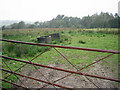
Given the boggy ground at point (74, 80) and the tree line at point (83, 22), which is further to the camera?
the tree line at point (83, 22)

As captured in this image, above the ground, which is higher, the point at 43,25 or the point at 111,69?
the point at 43,25

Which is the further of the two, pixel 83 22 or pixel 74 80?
pixel 83 22

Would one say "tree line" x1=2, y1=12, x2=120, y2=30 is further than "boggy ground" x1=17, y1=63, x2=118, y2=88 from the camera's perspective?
Yes

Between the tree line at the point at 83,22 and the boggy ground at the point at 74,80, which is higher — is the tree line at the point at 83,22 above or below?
above

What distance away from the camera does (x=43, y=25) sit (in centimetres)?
1958

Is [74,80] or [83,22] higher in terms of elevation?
[83,22]

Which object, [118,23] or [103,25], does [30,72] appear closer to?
[118,23]

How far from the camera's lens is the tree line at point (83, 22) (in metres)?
14.9

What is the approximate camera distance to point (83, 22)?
2005cm

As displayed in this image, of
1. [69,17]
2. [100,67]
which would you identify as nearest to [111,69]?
[100,67]

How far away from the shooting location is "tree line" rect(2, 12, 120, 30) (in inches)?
587

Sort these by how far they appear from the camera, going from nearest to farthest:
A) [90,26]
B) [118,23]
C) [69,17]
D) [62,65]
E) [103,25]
Answer: [62,65] < [118,23] < [103,25] < [90,26] < [69,17]

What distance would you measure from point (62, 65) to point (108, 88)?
72.7 inches

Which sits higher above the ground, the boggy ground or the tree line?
the tree line
